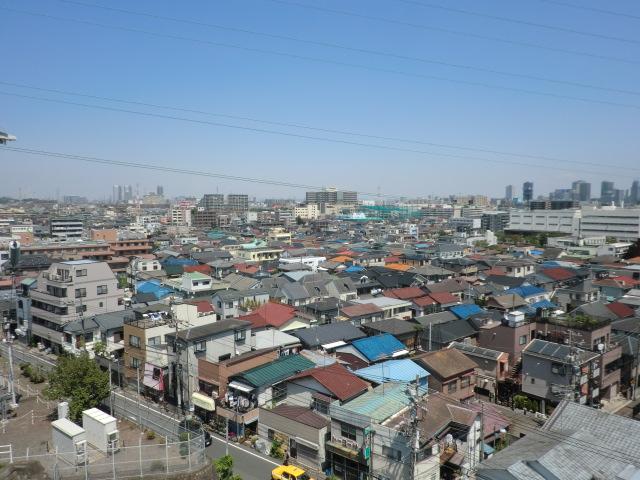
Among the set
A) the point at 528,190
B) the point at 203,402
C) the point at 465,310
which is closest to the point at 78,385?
the point at 203,402

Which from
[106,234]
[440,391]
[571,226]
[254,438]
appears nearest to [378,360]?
[440,391]

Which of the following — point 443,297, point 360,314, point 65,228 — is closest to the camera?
point 360,314

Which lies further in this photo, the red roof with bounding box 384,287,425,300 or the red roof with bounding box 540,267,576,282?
the red roof with bounding box 540,267,576,282

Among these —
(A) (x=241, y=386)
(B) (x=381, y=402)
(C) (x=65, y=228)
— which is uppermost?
(C) (x=65, y=228)

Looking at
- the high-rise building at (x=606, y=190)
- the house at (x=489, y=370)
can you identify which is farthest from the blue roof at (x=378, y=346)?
the high-rise building at (x=606, y=190)

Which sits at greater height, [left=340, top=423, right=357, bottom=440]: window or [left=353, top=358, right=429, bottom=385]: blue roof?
[left=353, top=358, right=429, bottom=385]: blue roof

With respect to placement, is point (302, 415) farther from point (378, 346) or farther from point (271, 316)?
point (271, 316)

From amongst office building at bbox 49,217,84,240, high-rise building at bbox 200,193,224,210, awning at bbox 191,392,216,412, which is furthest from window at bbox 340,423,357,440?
high-rise building at bbox 200,193,224,210

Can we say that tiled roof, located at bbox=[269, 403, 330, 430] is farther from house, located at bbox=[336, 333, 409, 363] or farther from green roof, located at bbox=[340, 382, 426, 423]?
house, located at bbox=[336, 333, 409, 363]
